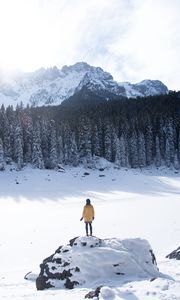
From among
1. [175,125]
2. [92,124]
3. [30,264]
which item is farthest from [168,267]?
[175,125]

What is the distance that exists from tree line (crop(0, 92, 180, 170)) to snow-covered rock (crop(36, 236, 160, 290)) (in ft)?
229

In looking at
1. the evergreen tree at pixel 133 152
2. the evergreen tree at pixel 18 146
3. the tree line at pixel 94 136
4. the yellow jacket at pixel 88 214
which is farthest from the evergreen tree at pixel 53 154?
the yellow jacket at pixel 88 214

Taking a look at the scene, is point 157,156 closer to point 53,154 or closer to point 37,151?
point 53,154

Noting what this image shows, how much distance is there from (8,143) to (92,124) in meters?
26.7

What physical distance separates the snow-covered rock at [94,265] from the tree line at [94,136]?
229 feet

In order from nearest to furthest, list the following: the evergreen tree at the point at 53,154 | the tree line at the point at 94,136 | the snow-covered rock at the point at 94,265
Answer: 1. the snow-covered rock at the point at 94,265
2. the evergreen tree at the point at 53,154
3. the tree line at the point at 94,136

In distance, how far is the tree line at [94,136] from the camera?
9281 cm

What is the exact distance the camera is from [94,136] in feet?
349

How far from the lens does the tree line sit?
305ft

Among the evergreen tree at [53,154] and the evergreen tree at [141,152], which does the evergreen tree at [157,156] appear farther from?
the evergreen tree at [53,154]

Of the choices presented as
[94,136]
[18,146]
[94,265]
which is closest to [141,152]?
[94,136]

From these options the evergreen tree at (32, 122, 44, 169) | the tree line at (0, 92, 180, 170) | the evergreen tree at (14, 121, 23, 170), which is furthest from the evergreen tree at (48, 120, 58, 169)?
the evergreen tree at (14, 121, 23, 170)

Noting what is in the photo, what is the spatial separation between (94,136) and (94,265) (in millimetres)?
91594

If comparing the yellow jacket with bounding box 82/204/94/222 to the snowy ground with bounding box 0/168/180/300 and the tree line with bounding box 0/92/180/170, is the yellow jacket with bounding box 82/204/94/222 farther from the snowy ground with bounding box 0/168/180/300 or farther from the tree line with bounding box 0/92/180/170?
the tree line with bounding box 0/92/180/170
